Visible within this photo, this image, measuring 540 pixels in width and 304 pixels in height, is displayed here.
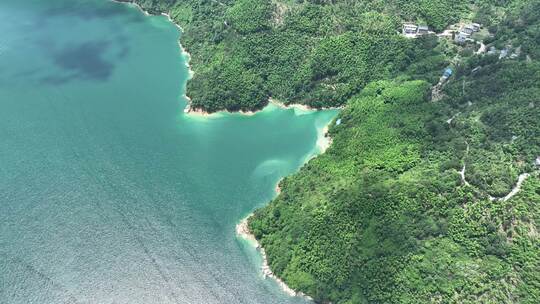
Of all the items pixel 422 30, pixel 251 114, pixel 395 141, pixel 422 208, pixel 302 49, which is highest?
pixel 422 30

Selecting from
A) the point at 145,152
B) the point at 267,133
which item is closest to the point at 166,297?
the point at 145,152

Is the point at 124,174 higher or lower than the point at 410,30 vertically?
lower

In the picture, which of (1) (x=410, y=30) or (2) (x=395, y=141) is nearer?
(2) (x=395, y=141)

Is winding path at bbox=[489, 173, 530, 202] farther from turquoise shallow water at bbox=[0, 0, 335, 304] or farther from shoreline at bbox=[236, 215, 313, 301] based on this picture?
turquoise shallow water at bbox=[0, 0, 335, 304]

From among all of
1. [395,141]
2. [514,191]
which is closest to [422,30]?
[395,141]

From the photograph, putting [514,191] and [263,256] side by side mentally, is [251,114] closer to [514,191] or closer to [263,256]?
[263,256]

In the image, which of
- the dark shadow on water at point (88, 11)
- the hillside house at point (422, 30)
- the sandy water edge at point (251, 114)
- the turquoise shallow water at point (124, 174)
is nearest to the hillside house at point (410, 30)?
the hillside house at point (422, 30)

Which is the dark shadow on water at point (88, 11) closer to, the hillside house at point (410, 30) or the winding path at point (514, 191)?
the hillside house at point (410, 30)
